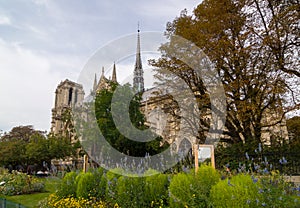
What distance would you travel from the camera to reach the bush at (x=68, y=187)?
8609 millimetres

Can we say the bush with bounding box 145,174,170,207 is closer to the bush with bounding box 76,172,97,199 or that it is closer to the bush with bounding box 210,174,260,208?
the bush with bounding box 210,174,260,208

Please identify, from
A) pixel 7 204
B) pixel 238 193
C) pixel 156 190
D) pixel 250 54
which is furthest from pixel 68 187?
pixel 250 54

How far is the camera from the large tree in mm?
11492

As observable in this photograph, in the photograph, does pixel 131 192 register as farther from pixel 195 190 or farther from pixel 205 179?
pixel 205 179

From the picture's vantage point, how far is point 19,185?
12.3m

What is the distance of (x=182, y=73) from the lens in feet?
46.5

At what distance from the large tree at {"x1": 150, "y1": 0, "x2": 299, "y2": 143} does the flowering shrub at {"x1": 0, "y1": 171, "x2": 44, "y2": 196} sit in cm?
936

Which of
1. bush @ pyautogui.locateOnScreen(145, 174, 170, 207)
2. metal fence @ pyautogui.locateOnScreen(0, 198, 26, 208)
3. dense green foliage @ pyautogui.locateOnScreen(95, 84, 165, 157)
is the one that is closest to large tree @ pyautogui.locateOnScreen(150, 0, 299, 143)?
bush @ pyautogui.locateOnScreen(145, 174, 170, 207)

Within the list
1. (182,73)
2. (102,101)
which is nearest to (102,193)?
(182,73)

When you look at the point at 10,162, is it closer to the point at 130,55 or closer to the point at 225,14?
the point at 130,55

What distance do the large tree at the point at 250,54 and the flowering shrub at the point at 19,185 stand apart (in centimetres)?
936

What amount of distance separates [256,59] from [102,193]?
9333 mm

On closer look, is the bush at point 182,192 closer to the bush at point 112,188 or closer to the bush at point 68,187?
the bush at point 112,188

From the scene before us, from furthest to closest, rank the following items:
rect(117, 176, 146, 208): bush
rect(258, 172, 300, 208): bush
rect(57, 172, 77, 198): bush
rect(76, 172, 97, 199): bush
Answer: rect(57, 172, 77, 198): bush
rect(76, 172, 97, 199): bush
rect(117, 176, 146, 208): bush
rect(258, 172, 300, 208): bush
